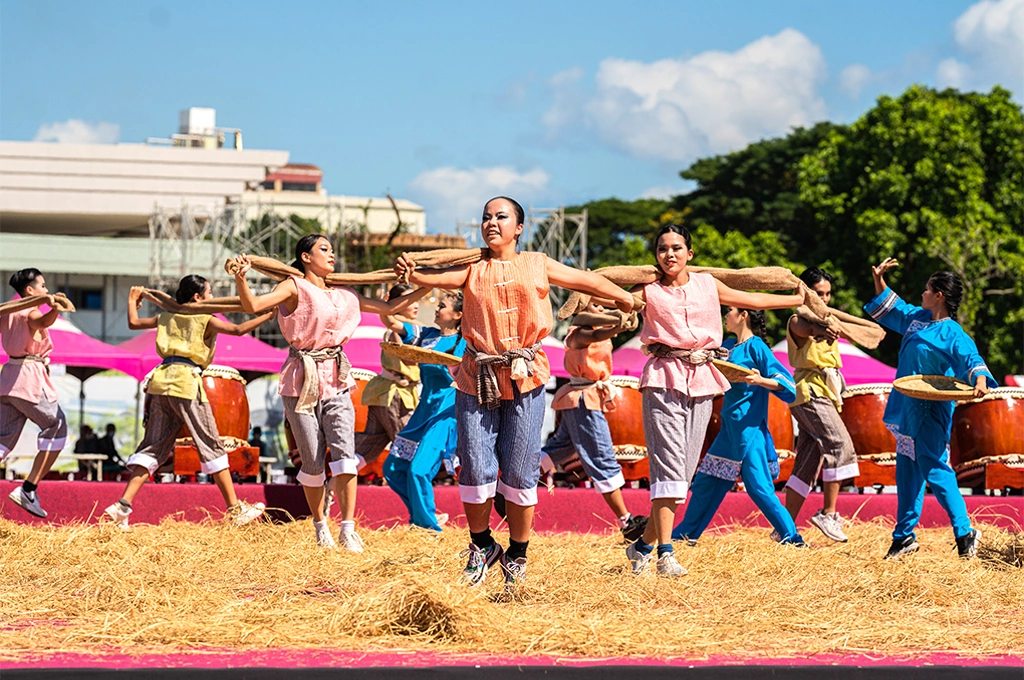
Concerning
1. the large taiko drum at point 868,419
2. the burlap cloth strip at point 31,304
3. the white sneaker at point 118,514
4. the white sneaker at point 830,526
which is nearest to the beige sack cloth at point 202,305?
the burlap cloth strip at point 31,304

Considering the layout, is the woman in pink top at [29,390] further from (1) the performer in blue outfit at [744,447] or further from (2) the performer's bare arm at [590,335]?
(1) the performer in blue outfit at [744,447]

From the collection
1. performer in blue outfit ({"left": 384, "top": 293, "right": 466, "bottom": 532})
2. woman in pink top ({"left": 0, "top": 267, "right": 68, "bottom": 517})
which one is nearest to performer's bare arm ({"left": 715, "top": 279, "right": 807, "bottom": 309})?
performer in blue outfit ({"left": 384, "top": 293, "right": 466, "bottom": 532})

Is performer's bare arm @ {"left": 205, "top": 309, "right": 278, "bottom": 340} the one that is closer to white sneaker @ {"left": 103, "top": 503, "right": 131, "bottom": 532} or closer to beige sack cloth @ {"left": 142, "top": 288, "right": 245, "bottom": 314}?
beige sack cloth @ {"left": 142, "top": 288, "right": 245, "bottom": 314}

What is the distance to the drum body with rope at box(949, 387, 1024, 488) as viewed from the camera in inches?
420

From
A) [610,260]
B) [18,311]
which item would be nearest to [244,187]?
[610,260]

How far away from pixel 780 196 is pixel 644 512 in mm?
35312

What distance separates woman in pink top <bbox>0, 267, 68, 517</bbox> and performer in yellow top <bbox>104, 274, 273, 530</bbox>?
2.26ft

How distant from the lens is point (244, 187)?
5325 cm

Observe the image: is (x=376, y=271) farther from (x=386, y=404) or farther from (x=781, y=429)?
(x=781, y=429)

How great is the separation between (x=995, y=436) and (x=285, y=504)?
18.7 feet

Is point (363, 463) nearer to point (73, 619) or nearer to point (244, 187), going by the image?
point (73, 619)

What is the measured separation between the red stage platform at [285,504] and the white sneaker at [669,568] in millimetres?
3013

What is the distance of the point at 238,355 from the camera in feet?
54.0

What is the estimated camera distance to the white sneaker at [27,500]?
30.5 ft
